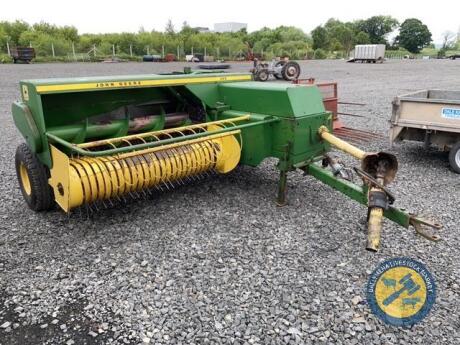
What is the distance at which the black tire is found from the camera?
11.8 feet

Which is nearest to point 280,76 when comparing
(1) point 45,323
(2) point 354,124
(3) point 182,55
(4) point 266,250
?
(2) point 354,124

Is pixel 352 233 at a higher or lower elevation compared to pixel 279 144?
lower

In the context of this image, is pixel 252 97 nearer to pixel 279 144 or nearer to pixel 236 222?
pixel 279 144

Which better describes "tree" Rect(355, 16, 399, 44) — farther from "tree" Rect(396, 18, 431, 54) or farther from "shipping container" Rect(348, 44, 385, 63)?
"shipping container" Rect(348, 44, 385, 63)

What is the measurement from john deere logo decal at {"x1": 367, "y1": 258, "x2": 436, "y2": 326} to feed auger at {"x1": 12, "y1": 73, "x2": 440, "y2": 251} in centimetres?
83

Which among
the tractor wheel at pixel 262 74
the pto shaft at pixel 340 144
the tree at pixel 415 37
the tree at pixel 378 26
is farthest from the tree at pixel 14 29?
the tree at pixel 415 37

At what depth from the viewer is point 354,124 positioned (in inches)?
324

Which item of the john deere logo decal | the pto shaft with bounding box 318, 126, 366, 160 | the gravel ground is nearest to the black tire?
the gravel ground

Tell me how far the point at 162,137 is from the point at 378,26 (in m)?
89.7

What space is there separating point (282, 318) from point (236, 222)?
135 centimetres

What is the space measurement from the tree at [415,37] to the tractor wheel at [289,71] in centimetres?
7190

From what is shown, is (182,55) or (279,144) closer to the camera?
(279,144)

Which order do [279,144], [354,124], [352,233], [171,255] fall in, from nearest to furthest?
[171,255] < [352,233] < [279,144] < [354,124]

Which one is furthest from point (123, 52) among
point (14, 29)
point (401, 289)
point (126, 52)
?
point (401, 289)
